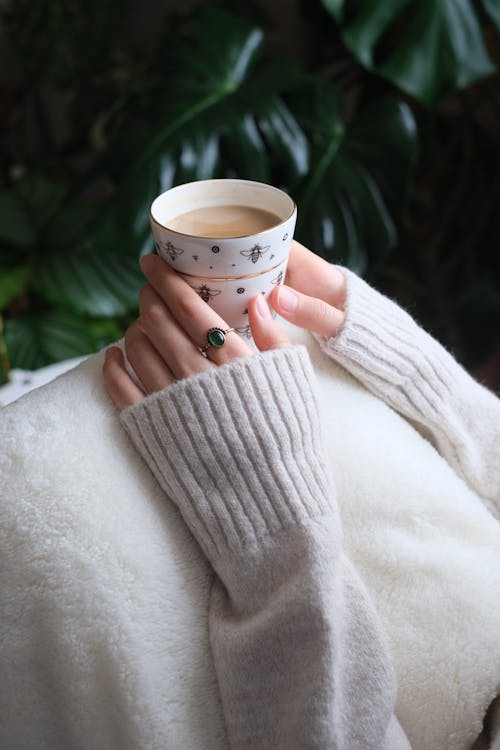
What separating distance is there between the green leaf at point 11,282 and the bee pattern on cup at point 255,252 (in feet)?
3.43

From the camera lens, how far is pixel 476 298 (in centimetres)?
207

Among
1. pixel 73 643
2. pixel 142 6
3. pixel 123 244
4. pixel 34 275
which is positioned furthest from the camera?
pixel 142 6

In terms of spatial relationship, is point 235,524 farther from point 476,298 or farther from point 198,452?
point 476,298

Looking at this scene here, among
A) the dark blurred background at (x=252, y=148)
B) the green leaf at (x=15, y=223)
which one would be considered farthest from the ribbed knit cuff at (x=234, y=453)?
the green leaf at (x=15, y=223)

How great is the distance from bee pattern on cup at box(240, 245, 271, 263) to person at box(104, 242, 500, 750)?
0.06 metres

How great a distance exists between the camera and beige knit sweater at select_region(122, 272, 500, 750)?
1.85 ft

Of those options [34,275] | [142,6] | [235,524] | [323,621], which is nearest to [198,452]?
[235,524]

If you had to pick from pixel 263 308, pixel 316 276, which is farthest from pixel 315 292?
pixel 263 308

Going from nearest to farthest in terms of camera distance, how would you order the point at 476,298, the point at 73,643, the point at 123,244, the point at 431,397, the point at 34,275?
1. the point at 73,643
2. the point at 431,397
3. the point at 123,244
4. the point at 34,275
5. the point at 476,298

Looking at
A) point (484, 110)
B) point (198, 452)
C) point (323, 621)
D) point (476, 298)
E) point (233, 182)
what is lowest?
point (476, 298)

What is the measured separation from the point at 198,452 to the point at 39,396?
0.17 meters

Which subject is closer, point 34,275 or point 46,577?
point 46,577

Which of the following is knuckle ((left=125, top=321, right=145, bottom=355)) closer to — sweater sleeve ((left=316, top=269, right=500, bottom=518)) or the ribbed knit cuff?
the ribbed knit cuff

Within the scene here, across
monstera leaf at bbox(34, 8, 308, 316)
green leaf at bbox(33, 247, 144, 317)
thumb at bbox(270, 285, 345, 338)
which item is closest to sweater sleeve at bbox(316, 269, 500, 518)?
thumb at bbox(270, 285, 345, 338)
